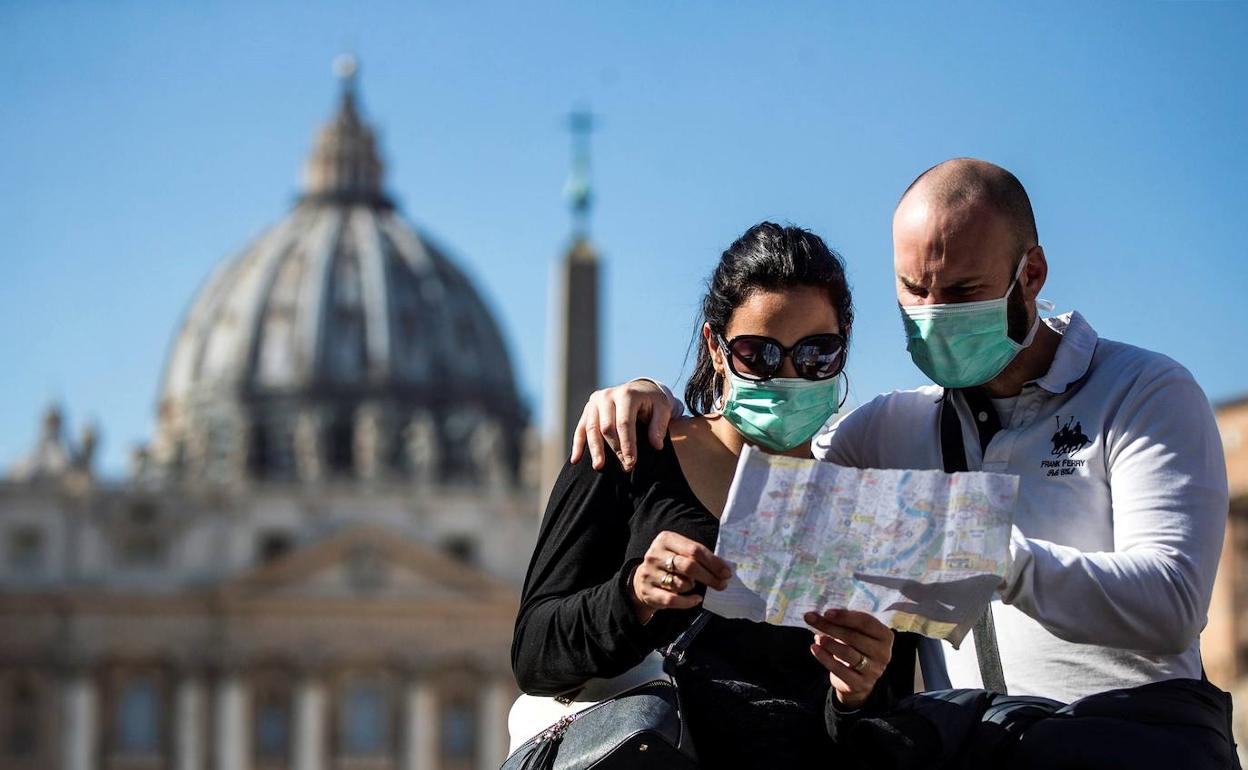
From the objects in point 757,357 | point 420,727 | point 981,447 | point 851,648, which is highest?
point 757,357

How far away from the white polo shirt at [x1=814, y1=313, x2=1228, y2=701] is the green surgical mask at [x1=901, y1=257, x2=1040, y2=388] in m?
0.08

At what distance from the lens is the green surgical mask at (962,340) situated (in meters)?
3.17

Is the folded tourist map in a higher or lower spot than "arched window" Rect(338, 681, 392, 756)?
higher

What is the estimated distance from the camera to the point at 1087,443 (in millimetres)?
3156

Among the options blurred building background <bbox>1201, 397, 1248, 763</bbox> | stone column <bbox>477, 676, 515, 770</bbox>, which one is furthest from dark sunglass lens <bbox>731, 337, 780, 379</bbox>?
stone column <bbox>477, 676, 515, 770</bbox>

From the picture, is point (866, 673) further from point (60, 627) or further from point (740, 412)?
point (60, 627)

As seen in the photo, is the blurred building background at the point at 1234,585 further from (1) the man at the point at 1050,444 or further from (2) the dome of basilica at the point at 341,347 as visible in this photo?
(1) the man at the point at 1050,444

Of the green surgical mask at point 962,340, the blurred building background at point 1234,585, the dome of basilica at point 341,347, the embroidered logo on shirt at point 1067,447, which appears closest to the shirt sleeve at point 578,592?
the green surgical mask at point 962,340

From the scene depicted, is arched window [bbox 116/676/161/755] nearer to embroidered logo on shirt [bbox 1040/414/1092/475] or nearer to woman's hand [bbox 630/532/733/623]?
embroidered logo on shirt [bbox 1040/414/1092/475]

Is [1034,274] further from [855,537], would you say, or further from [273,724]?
[273,724]

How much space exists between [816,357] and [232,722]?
156 feet

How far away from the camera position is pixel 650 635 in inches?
116

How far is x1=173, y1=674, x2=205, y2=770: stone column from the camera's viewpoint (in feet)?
160

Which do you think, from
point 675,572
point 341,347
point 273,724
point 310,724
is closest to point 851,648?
point 675,572
